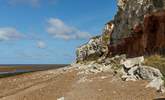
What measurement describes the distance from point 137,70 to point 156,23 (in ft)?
47.6

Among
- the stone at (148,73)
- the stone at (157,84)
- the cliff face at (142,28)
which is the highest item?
the cliff face at (142,28)

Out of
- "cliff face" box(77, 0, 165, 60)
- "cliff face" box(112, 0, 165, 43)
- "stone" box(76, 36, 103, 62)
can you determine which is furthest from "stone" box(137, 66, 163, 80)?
"stone" box(76, 36, 103, 62)

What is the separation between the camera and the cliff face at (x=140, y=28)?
36416 millimetres

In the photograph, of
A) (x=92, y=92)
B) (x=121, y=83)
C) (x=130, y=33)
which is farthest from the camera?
(x=130, y=33)

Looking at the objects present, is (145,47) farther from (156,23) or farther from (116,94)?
(116,94)

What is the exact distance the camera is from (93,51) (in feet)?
304

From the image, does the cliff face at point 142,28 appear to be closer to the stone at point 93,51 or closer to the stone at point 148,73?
the stone at point 148,73

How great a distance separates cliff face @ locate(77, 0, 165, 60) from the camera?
3642 cm

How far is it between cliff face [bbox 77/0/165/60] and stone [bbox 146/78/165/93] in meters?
14.1

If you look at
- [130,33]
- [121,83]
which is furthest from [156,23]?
[121,83]

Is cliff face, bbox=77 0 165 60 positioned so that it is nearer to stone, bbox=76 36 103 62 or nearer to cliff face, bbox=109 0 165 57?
cliff face, bbox=109 0 165 57

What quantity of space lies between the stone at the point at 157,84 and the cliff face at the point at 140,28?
1407 centimetres

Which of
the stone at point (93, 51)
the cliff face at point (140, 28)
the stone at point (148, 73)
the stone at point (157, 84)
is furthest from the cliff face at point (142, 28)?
the stone at point (93, 51)

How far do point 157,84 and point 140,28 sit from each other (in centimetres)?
2351
